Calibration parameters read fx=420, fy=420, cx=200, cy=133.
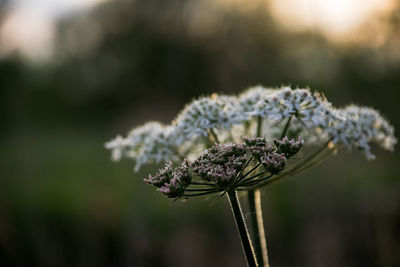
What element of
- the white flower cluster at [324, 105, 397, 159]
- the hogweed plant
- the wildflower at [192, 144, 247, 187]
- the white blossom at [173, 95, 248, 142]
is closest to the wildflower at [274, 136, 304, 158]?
the hogweed plant

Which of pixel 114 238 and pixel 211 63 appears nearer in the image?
pixel 114 238

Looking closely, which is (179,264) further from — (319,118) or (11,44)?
(319,118)

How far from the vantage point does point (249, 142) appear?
145 inches

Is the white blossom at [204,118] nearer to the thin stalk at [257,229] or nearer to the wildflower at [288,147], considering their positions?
the thin stalk at [257,229]

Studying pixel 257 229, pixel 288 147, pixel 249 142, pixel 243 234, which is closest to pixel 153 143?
pixel 257 229

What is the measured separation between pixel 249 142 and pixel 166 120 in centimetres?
4055

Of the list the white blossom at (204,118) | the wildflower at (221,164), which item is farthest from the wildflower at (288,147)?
the white blossom at (204,118)

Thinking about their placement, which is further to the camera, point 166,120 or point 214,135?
point 166,120

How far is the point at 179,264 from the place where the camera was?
12.8 m

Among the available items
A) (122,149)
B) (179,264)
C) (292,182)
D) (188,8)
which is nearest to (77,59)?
(292,182)

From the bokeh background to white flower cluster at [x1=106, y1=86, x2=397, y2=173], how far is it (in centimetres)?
98

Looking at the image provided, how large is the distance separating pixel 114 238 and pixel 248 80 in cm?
2381

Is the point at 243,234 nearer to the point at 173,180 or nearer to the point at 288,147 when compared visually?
the point at 173,180

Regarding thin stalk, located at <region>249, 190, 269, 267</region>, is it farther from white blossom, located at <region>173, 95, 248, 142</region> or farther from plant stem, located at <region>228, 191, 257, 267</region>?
white blossom, located at <region>173, 95, 248, 142</region>
